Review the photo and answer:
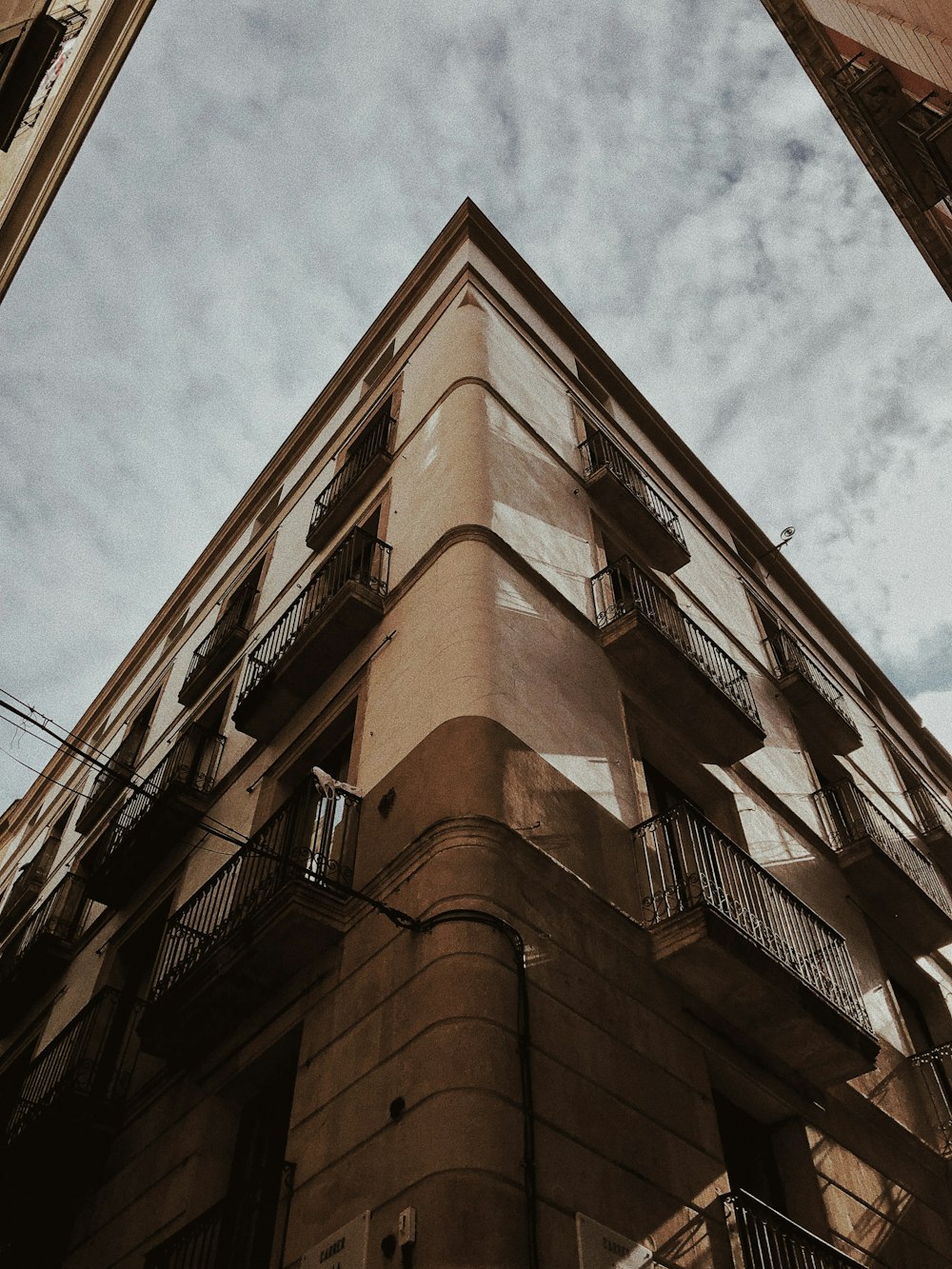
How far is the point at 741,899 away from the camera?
31.6 feet

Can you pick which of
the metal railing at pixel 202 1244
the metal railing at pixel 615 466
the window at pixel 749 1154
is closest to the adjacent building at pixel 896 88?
the metal railing at pixel 615 466

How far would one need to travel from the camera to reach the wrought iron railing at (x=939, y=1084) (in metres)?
11.0

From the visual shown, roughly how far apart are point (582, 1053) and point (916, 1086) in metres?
6.41

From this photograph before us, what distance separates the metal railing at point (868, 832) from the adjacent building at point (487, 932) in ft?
0.35

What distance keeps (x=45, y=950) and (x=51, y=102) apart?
40.8ft

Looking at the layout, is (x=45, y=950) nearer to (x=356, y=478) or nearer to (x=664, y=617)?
(x=356, y=478)

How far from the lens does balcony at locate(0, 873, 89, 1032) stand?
49.3ft

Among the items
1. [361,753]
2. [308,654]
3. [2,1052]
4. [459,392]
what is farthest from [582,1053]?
[2,1052]

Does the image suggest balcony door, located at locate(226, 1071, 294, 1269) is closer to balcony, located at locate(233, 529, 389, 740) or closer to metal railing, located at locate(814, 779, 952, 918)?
balcony, located at locate(233, 529, 389, 740)

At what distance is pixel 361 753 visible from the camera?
1013 centimetres

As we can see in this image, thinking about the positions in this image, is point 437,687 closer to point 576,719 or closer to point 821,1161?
point 576,719

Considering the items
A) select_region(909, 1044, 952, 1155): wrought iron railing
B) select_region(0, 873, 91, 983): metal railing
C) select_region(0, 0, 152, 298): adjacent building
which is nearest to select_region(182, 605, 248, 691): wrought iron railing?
select_region(0, 873, 91, 983): metal railing

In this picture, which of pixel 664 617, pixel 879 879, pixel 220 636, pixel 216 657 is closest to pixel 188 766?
pixel 216 657

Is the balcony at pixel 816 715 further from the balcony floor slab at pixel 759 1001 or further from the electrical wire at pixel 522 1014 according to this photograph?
the electrical wire at pixel 522 1014
